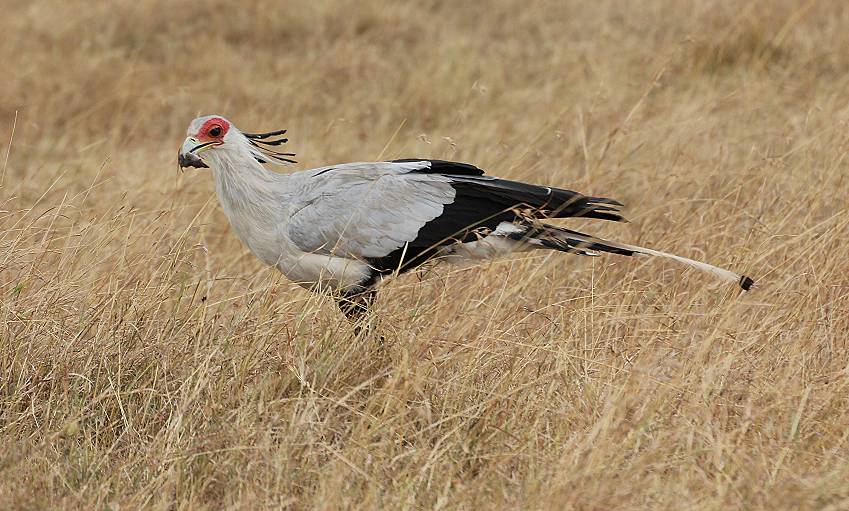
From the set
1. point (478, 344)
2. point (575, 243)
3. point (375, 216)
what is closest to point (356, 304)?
point (375, 216)

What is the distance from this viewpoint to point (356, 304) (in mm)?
3916

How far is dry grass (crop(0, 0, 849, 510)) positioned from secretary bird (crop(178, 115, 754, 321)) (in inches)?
5.4

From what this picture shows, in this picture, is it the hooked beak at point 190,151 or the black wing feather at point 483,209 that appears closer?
the black wing feather at point 483,209

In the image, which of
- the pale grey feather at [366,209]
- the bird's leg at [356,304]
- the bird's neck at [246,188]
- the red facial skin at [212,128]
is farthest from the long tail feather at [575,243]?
the red facial skin at [212,128]

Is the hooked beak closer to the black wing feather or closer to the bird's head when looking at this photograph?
the bird's head

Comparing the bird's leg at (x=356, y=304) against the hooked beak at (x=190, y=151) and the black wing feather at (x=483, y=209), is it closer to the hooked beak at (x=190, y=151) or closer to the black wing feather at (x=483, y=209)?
the black wing feather at (x=483, y=209)

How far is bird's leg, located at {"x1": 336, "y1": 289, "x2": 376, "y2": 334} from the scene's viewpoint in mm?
3916

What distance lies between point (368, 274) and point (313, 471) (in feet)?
3.78

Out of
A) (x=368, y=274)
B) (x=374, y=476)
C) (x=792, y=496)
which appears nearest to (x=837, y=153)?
(x=368, y=274)

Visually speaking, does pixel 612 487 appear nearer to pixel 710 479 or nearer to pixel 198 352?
pixel 710 479

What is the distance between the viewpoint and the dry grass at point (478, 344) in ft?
9.84

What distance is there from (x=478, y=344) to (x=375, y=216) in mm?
644

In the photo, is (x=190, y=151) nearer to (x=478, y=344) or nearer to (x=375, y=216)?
(x=375, y=216)

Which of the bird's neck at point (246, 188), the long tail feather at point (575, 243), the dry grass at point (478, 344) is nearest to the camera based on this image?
the dry grass at point (478, 344)
